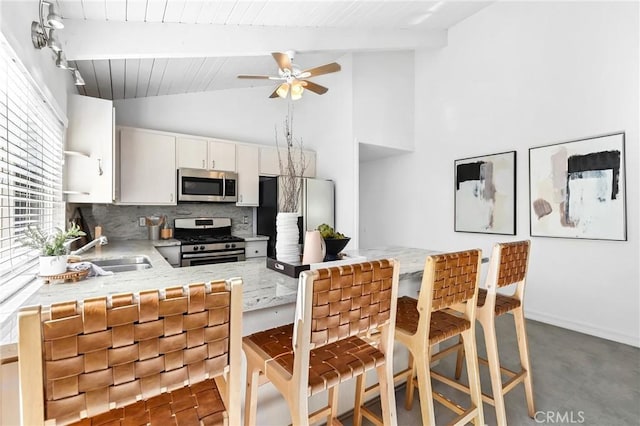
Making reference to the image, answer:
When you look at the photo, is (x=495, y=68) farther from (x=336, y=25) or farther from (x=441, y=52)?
(x=336, y=25)

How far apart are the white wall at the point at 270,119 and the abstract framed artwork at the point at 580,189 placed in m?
2.18

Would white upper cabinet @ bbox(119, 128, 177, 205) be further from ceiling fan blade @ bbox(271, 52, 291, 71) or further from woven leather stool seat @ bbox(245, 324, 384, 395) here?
woven leather stool seat @ bbox(245, 324, 384, 395)

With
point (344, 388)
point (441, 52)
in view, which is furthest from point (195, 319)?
point (441, 52)

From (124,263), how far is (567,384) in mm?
3675

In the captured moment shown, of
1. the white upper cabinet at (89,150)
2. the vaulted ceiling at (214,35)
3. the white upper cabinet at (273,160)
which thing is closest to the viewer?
the vaulted ceiling at (214,35)

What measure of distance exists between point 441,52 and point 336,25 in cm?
214

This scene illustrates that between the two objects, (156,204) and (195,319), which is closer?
(195,319)

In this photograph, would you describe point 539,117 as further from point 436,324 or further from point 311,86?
point 436,324

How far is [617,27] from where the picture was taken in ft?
9.62

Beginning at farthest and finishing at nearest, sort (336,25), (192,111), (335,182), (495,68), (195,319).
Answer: (335,182)
(192,111)
(495,68)
(336,25)
(195,319)

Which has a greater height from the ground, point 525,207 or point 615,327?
point 525,207

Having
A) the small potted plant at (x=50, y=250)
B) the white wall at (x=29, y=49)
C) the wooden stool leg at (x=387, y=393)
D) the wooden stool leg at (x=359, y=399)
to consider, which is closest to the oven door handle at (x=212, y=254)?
the white wall at (x=29, y=49)

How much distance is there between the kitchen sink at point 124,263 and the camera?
2.58 metres

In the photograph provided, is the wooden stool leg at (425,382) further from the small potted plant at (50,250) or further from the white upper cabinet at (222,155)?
the white upper cabinet at (222,155)
